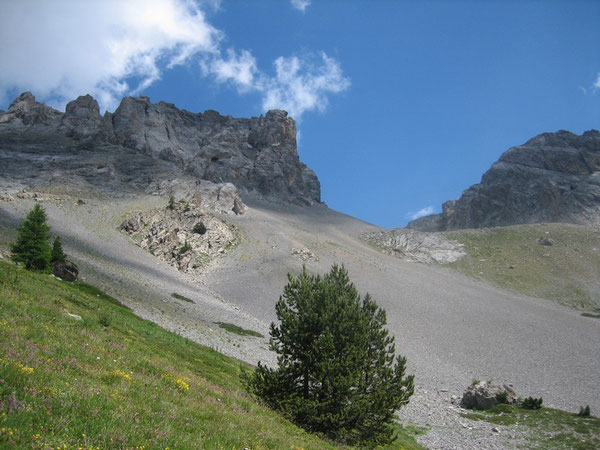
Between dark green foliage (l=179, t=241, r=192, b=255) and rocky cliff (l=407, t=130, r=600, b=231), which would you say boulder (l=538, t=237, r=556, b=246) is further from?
dark green foliage (l=179, t=241, r=192, b=255)

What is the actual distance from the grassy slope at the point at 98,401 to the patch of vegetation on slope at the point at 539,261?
106136 millimetres

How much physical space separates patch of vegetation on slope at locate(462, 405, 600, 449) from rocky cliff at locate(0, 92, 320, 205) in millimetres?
105744

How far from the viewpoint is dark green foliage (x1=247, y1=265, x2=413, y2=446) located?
14.1 meters

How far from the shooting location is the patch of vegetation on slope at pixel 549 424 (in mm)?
24156

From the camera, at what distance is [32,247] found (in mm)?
34000

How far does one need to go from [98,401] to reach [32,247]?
1310 inches

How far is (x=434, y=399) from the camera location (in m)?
36.6

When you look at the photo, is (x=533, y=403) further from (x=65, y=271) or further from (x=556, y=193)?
(x=556, y=193)

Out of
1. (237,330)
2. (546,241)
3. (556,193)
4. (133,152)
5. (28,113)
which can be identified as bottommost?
(237,330)

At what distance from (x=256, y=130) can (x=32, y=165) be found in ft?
351

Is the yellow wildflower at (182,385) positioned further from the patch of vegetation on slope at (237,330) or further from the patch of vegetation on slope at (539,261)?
the patch of vegetation on slope at (539,261)

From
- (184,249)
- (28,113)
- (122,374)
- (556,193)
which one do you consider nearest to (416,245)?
(184,249)

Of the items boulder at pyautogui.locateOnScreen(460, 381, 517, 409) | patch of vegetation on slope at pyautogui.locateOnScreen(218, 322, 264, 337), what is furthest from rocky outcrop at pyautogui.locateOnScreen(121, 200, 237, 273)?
boulder at pyautogui.locateOnScreen(460, 381, 517, 409)

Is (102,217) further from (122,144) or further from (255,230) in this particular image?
(122,144)
